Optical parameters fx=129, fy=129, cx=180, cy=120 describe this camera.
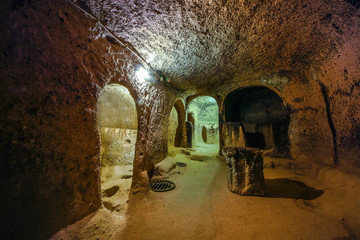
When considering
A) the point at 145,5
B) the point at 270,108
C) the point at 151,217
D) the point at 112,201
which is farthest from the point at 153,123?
the point at 270,108

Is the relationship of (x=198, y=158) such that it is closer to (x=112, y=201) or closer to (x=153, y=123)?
(x=153, y=123)

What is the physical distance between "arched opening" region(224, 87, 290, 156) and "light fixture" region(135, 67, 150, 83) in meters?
3.83

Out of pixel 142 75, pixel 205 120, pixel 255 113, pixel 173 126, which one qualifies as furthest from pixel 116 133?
pixel 205 120

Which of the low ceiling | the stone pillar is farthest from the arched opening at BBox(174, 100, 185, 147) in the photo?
the stone pillar

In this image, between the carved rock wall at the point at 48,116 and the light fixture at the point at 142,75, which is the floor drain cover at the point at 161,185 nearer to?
the carved rock wall at the point at 48,116

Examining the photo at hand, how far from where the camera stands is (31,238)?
1135 millimetres

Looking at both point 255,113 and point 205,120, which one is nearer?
point 255,113

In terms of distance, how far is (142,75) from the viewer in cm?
302

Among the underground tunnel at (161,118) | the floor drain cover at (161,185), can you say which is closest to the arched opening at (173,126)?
the underground tunnel at (161,118)

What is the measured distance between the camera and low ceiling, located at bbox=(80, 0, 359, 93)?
1.71 meters

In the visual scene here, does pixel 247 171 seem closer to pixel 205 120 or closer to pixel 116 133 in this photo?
pixel 116 133

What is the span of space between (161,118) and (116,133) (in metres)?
1.55

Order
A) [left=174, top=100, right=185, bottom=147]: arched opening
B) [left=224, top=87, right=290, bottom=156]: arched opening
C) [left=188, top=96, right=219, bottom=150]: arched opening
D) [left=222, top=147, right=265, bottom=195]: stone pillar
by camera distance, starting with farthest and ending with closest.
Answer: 1. [left=188, top=96, right=219, bottom=150]: arched opening
2. [left=174, top=100, right=185, bottom=147]: arched opening
3. [left=224, top=87, right=290, bottom=156]: arched opening
4. [left=222, top=147, right=265, bottom=195]: stone pillar

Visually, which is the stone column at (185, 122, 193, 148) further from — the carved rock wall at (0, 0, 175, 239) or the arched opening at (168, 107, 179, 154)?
the carved rock wall at (0, 0, 175, 239)
